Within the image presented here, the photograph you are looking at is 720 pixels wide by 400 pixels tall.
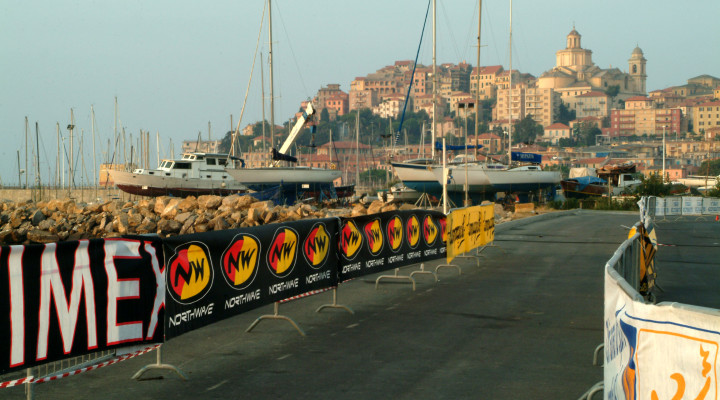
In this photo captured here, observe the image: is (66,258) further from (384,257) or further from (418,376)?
(384,257)

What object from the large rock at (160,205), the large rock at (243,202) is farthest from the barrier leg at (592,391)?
the large rock at (160,205)

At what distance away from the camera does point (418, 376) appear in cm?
868

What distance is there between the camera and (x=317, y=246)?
12.4 meters

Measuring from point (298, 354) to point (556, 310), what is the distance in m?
5.33

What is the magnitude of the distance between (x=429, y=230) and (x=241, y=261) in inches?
298

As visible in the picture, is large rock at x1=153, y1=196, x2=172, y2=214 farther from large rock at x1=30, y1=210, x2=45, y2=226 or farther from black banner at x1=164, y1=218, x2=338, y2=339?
black banner at x1=164, y1=218, x2=338, y2=339

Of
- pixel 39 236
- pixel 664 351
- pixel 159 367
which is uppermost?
pixel 664 351

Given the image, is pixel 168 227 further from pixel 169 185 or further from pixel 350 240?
pixel 350 240

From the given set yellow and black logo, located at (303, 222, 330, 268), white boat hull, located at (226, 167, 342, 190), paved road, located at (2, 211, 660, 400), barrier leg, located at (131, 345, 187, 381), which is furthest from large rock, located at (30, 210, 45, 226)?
barrier leg, located at (131, 345, 187, 381)

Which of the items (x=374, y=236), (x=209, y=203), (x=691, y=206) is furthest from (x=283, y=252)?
(x=691, y=206)

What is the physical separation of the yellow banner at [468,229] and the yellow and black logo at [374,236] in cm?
353

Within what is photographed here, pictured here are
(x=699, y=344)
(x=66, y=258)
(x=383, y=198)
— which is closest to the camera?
(x=699, y=344)

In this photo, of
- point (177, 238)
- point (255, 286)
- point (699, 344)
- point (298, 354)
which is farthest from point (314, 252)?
point (699, 344)

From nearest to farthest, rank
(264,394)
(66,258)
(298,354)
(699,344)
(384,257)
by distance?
(699,344) → (66,258) → (264,394) → (298,354) → (384,257)
